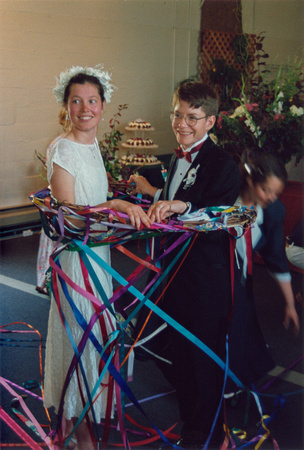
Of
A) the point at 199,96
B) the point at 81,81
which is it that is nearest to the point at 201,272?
the point at 199,96

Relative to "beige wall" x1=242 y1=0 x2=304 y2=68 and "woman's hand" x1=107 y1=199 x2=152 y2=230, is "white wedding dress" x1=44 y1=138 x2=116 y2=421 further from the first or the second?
"beige wall" x1=242 y1=0 x2=304 y2=68

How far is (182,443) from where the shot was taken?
219 centimetres

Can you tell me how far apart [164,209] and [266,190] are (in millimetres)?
686

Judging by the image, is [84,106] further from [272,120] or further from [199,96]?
[272,120]

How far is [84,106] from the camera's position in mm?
1990

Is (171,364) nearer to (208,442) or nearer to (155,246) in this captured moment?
(208,442)

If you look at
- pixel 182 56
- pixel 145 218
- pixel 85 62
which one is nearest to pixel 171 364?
pixel 145 218

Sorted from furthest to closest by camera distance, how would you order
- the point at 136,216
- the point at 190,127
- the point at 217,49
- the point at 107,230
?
the point at 217,49 → the point at 190,127 → the point at 107,230 → the point at 136,216

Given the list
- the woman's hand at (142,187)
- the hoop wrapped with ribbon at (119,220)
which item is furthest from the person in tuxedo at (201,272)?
the hoop wrapped with ribbon at (119,220)

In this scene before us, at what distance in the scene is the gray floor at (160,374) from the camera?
2.41 meters

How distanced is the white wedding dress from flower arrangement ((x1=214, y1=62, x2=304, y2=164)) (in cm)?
268

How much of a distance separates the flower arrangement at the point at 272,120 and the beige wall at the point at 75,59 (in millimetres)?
2380

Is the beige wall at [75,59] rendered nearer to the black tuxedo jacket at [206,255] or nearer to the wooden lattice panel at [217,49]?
the wooden lattice panel at [217,49]

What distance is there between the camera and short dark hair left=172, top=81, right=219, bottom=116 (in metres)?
2.12
